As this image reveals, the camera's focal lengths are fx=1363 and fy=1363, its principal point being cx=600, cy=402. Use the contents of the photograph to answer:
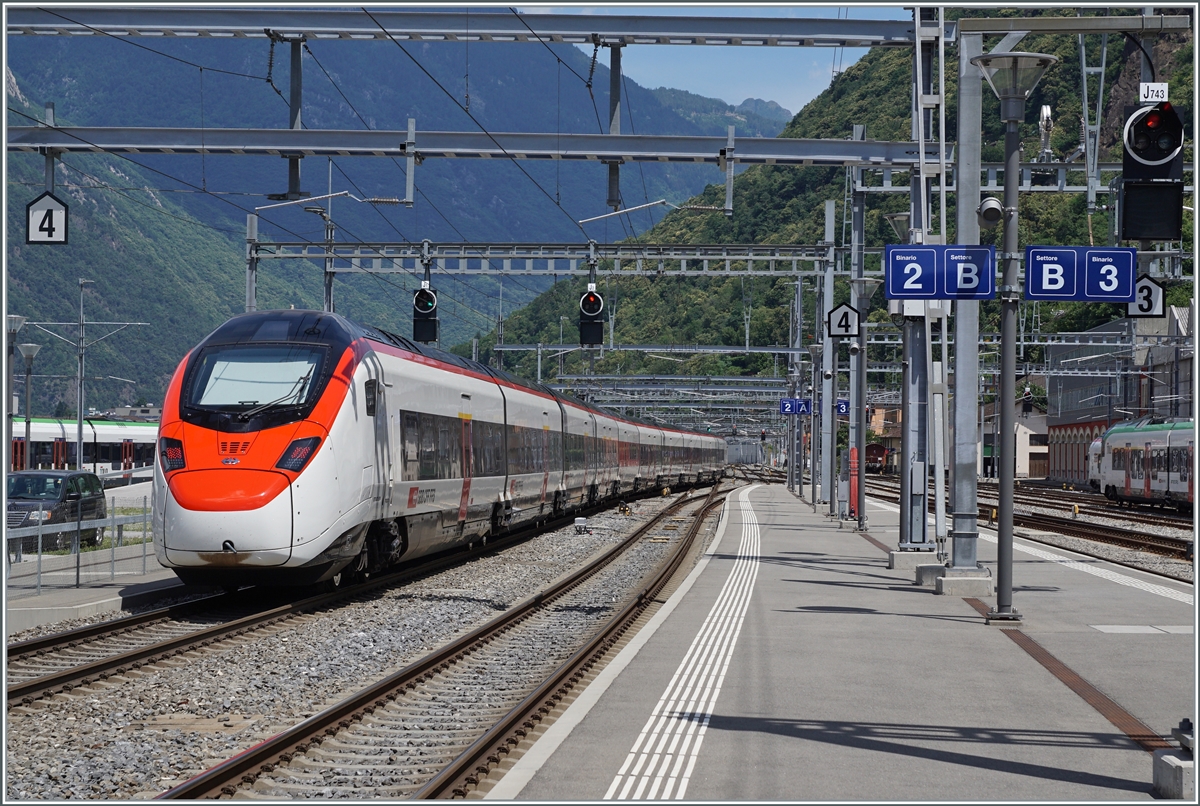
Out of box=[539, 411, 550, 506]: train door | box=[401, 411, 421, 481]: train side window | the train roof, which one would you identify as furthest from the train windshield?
box=[539, 411, 550, 506]: train door

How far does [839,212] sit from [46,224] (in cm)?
6516

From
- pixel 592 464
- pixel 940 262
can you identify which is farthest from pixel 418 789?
pixel 592 464

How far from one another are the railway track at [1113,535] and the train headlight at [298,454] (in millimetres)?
18014

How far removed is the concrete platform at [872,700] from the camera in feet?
24.4

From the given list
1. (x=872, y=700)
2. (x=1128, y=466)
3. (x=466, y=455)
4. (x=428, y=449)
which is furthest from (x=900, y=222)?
(x=1128, y=466)

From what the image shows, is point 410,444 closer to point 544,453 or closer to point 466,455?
point 466,455

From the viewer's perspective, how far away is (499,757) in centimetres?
830

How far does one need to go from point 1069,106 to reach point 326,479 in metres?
52.3

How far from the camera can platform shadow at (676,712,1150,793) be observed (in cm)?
787

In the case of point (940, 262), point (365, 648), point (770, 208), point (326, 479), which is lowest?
point (365, 648)

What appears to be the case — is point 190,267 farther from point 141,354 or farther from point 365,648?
point 365,648

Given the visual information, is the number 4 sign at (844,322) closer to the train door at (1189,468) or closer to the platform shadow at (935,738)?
the platform shadow at (935,738)

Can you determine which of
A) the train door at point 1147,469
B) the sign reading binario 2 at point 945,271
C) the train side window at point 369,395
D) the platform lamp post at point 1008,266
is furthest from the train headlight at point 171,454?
the train door at point 1147,469

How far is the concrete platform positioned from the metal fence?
735cm
